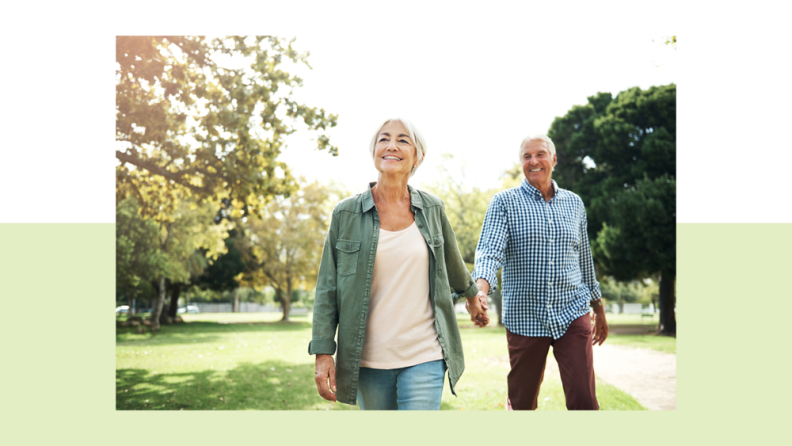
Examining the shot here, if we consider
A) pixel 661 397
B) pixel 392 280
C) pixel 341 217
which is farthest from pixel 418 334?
pixel 661 397

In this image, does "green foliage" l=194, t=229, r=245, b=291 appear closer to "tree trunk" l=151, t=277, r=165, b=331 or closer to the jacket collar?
"tree trunk" l=151, t=277, r=165, b=331

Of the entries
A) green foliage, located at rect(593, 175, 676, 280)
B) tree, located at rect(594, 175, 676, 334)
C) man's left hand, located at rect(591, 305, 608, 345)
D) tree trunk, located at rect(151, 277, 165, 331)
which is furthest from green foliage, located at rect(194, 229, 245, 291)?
man's left hand, located at rect(591, 305, 608, 345)

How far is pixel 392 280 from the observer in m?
2.39

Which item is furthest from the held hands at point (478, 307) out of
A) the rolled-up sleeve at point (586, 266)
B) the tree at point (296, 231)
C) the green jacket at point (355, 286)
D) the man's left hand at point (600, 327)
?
the tree at point (296, 231)

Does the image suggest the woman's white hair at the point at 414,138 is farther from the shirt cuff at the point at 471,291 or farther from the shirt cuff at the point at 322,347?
the shirt cuff at the point at 322,347

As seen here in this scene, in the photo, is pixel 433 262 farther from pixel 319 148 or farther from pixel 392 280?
pixel 319 148

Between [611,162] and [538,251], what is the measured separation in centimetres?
1417

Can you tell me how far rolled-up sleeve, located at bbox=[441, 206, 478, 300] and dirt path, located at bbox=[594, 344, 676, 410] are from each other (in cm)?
454

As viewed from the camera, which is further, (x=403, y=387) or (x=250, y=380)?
(x=250, y=380)

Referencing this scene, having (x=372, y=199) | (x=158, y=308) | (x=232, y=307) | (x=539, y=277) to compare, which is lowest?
(x=232, y=307)

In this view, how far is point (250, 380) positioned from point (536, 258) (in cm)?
667

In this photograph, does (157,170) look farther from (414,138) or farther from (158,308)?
(158,308)

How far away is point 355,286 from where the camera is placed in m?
2.36

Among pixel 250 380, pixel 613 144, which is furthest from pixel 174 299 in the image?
pixel 613 144
